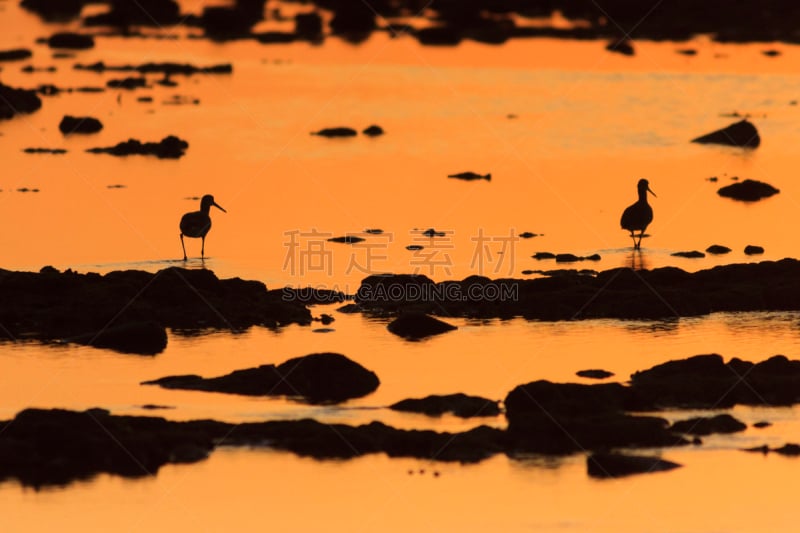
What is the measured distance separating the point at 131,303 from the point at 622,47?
47610 mm

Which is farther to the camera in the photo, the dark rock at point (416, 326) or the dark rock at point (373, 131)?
the dark rock at point (373, 131)

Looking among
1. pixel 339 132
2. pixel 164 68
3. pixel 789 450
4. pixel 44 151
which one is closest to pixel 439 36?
pixel 164 68

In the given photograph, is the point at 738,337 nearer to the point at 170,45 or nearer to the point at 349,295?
the point at 349,295

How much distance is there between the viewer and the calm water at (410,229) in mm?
16219

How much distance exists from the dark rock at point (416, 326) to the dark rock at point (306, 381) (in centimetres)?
302

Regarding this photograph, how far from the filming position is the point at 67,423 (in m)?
16.9

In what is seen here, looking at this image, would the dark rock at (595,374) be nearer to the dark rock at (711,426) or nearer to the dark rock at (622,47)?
the dark rock at (711,426)

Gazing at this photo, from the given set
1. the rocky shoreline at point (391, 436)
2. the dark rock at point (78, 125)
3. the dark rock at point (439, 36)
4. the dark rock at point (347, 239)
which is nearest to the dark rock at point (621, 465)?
the rocky shoreline at point (391, 436)

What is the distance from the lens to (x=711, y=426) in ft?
59.1

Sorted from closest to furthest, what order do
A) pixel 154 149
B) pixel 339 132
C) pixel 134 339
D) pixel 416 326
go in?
pixel 134 339 < pixel 416 326 < pixel 154 149 < pixel 339 132

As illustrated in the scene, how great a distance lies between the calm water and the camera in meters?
16.2

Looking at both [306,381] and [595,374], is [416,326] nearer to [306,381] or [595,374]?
[595,374]

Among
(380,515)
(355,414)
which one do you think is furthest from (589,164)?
(380,515)

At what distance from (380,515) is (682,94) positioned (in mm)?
39929
